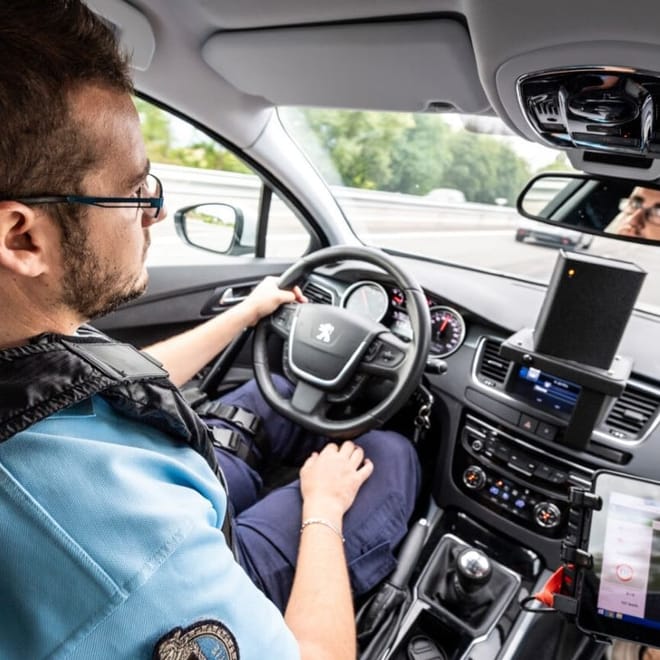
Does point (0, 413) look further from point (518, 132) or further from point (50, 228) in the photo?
point (518, 132)

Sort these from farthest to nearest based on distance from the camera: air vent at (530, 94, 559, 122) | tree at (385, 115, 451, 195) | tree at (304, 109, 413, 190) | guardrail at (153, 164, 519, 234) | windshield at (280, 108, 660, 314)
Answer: tree at (385, 115, 451, 195)
tree at (304, 109, 413, 190)
guardrail at (153, 164, 519, 234)
windshield at (280, 108, 660, 314)
air vent at (530, 94, 559, 122)

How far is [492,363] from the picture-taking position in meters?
1.89

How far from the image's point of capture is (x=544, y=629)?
1.46m

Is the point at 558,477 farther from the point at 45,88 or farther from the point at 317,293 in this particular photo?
the point at 45,88

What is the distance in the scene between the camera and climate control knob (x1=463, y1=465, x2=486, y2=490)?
5.99 feet

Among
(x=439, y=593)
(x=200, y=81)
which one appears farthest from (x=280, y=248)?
(x=439, y=593)

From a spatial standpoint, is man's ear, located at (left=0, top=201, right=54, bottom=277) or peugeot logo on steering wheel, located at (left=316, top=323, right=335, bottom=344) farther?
peugeot logo on steering wheel, located at (left=316, top=323, right=335, bottom=344)

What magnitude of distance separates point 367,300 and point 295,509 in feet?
3.16

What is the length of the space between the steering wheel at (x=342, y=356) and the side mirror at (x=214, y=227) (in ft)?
2.80

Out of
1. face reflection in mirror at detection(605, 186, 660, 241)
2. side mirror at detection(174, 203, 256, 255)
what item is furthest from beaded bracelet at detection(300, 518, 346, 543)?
side mirror at detection(174, 203, 256, 255)

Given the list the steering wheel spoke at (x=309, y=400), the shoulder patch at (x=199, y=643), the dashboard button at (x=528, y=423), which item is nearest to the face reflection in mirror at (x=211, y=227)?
the steering wheel spoke at (x=309, y=400)

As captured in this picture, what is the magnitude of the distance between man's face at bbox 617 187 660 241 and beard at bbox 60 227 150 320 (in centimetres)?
140

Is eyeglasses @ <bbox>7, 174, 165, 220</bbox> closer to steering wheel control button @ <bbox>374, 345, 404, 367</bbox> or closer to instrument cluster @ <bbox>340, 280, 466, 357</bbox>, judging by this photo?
steering wheel control button @ <bbox>374, 345, 404, 367</bbox>

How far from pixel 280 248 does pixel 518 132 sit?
4.87 ft
